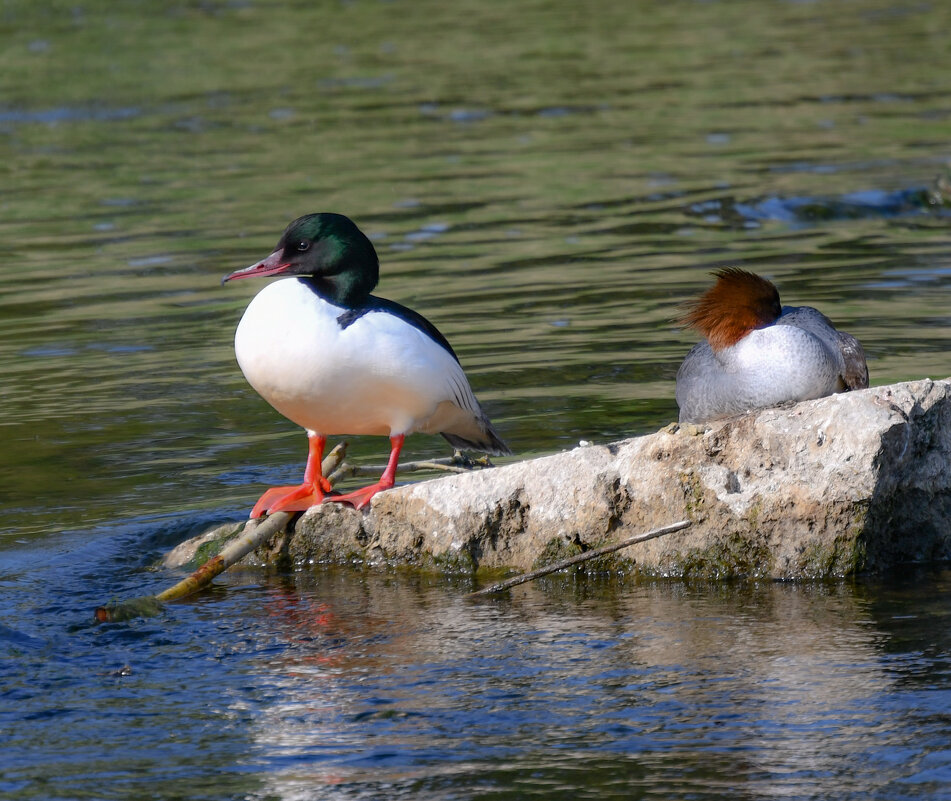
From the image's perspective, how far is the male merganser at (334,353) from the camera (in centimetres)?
600

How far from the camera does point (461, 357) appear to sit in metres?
9.57

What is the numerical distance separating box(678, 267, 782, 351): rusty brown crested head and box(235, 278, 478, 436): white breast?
1.11m

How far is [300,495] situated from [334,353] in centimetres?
68

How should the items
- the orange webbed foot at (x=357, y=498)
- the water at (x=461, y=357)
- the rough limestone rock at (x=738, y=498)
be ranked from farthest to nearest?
the orange webbed foot at (x=357, y=498) < the rough limestone rock at (x=738, y=498) < the water at (x=461, y=357)

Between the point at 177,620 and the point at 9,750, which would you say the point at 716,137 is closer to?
the point at 177,620

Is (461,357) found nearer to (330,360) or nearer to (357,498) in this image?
(357,498)

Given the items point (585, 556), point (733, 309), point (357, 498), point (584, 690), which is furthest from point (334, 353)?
point (584, 690)

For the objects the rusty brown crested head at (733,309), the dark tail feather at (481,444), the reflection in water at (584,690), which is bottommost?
the reflection in water at (584,690)

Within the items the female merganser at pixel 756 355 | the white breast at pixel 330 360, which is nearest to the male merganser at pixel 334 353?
the white breast at pixel 330 360

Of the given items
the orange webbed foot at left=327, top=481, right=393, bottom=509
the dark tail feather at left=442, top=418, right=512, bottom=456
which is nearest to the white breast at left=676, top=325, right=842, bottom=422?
the dark tail feather at left=442, top=418, right=512, bottom=456

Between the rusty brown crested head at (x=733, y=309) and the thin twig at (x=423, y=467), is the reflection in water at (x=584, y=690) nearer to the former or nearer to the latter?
the thin twig at (x=423, y=467)

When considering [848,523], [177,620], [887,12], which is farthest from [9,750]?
[887,12]

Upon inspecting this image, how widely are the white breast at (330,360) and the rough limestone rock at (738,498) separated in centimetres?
47

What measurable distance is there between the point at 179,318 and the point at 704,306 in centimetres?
582
